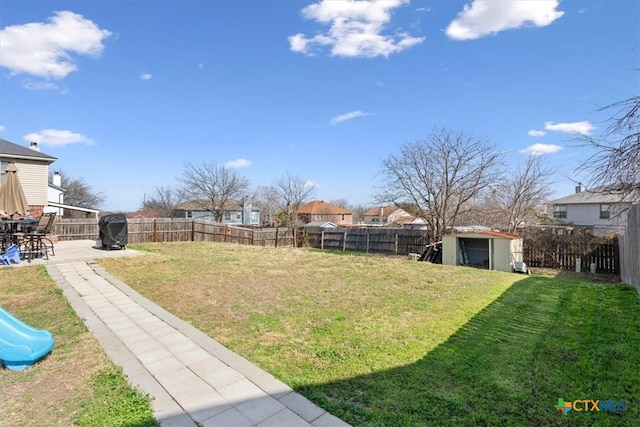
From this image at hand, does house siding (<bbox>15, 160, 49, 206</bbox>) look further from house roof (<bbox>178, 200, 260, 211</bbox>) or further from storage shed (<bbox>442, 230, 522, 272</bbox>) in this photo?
house roof (<bbox>178, 200, 260, 211</bbox>)

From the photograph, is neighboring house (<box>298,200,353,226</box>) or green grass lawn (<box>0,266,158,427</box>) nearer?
green grass lawn (<box>0,266,158,427</box>)

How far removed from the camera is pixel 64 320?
401 centimetres

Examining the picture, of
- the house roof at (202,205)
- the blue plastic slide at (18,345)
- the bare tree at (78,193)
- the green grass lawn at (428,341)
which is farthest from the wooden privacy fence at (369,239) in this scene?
the bare tree at (78,193)

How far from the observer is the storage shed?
38.5 ft

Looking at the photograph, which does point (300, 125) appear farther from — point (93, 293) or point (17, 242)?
point (93, 293)

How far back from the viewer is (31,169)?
13.8 m

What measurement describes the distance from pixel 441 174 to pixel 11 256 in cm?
1563

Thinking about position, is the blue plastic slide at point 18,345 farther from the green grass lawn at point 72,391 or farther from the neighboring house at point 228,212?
the neighboring house at point 228,212

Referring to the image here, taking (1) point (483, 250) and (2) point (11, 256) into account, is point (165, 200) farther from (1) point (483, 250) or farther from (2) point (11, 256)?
(1) point (483, 250)

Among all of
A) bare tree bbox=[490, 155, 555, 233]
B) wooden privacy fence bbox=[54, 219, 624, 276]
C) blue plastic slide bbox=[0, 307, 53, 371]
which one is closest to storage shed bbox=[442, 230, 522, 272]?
wooden privacy fence bbox=[54, 219, 624, 276]

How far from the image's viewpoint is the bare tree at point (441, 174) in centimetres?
1482

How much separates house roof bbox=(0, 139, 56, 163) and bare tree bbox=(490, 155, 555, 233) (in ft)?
71.7

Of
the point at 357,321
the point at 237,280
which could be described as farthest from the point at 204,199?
the point at 357,321

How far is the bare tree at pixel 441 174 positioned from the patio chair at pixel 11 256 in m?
13.8
